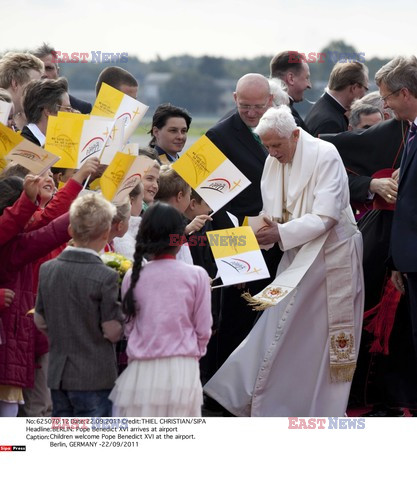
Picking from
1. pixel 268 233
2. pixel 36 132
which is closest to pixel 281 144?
pixel 268 233

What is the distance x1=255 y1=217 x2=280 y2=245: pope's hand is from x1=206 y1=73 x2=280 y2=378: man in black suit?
975 mm

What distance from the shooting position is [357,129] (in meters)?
7.57

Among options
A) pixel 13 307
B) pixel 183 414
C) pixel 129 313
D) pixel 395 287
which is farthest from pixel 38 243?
pixel 395 287

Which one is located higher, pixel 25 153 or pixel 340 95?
pixel 340 95

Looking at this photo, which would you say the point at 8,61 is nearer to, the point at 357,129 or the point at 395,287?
the point at 357,129

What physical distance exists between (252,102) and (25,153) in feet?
7.32

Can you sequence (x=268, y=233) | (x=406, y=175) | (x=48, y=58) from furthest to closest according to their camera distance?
1. (x=48, y=58)
2. (x=268, y=233)
3. (x=406, y=175)

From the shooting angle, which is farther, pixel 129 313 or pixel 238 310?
pixel 238 310

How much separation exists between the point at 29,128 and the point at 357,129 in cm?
235

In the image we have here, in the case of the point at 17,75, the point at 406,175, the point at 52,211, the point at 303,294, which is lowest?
the point at 303,294

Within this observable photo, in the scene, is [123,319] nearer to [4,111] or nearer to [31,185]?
[31,185]

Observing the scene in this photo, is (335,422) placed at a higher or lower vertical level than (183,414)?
lower

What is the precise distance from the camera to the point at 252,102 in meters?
7.23

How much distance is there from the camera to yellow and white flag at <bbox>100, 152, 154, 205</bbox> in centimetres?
543
